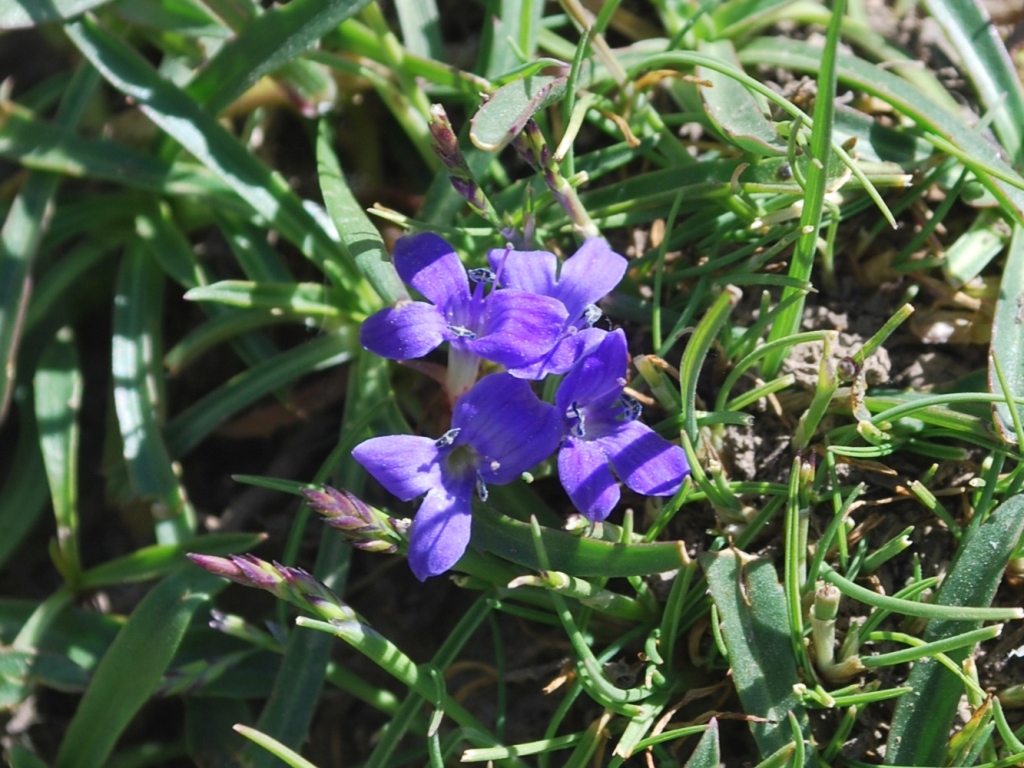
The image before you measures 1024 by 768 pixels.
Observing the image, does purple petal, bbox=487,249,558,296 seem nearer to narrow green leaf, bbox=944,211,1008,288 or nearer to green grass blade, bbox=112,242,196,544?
narrow green leaf, bbox=944,211,1008,288

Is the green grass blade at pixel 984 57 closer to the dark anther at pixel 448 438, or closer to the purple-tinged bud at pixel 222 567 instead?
the dark anther at pixel 448 438

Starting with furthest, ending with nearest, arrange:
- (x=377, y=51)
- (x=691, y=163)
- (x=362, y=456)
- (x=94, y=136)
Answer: (x=94, y=136)
(x=377, y=51)
(x=691, y=163)
(x=362, y=456)

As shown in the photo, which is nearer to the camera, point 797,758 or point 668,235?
point 797,758

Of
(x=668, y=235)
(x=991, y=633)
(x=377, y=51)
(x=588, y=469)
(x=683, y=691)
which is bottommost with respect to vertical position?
(x=683, y=691)

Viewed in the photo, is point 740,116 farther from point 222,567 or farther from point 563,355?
point 222,567

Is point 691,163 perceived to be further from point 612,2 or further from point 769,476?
point 769,476

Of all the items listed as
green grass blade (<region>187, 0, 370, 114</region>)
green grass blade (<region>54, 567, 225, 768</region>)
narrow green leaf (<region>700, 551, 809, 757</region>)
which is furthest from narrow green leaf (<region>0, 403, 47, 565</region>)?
narrow green leaf (<region>700, 551, 809, 757</region>)

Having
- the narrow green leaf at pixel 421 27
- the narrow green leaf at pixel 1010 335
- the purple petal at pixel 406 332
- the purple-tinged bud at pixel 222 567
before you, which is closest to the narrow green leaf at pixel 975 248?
the narrow green leaf at pixel 1010 335

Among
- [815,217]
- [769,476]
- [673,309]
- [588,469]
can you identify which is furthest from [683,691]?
[815,217]
